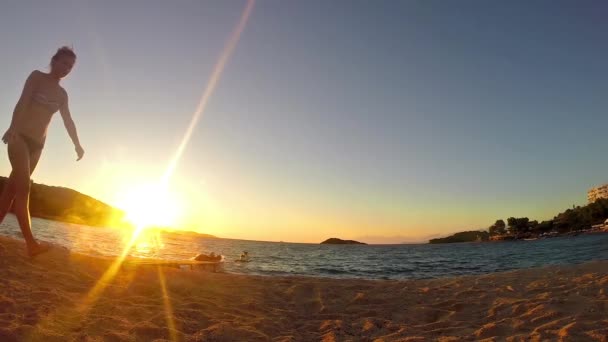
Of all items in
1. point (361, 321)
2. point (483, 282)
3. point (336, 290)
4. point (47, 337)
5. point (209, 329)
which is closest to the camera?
point (47, 337)

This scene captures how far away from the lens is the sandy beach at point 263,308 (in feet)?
16.2

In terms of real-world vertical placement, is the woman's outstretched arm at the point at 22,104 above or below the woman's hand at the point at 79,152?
above

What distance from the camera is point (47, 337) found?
161 inches

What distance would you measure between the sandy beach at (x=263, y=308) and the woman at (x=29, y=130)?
4.63 feet

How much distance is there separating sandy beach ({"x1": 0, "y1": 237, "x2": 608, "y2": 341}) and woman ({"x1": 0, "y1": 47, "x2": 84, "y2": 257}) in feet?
4.63

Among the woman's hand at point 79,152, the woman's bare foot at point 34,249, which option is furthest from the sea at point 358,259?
the woman's hand at point 79,152

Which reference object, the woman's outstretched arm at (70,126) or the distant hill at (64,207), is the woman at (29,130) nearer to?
the woman's outstretched arm at (70,126)

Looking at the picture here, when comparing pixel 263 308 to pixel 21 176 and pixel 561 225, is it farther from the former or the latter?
pixel 561 225

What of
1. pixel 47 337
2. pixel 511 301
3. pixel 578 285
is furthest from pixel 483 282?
pixel 47 337

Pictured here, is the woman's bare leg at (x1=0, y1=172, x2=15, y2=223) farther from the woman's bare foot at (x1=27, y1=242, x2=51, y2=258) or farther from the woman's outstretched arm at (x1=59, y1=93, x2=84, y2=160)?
the woman's outstretched arm at (x1=59, y1=93, x2=84, y2=160)

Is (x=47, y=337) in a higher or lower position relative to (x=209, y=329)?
higher

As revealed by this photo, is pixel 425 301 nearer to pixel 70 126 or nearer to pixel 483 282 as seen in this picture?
pixel 483 282

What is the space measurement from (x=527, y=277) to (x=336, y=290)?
7161 millimetres

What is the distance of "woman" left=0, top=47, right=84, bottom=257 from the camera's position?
17.6ft
